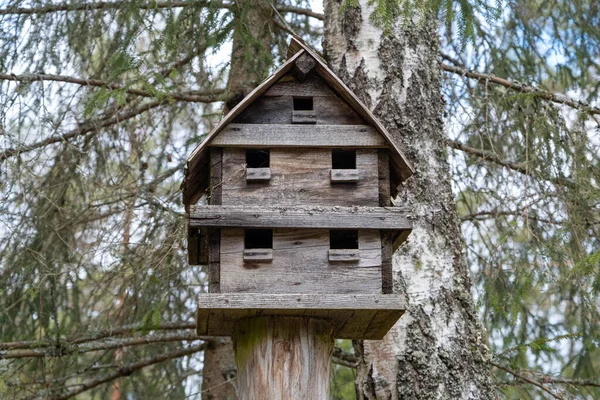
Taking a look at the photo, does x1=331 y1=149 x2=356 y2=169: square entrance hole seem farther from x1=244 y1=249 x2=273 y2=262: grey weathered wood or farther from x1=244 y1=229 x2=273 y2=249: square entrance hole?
x1=244 y1=249 x2=273 y2=262: grey weathered wood

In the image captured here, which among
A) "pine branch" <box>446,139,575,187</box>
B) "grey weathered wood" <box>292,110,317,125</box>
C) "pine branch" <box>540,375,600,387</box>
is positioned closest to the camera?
"grey weathered wood" <box>292,110,317,125</box>

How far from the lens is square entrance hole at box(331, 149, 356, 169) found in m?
3.25

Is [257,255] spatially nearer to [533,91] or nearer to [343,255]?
[343,255]

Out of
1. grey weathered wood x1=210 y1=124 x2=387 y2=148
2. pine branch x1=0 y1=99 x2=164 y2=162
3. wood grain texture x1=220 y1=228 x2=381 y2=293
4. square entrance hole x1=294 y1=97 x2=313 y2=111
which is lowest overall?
wood grain texture x1=220 y1=228 x2=381 y2=293

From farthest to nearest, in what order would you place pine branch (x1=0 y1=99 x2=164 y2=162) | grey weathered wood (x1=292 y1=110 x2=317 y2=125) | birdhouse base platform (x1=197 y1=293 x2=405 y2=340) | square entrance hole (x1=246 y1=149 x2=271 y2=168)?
pine branch (x1=0 y1=99 x2=164 y2=162) < square entrance hole (x1=246 y1=149 x2=271 y2=168) < grey weathered wood (x1=292 y1=110 x2=317 y2=125) < birdhouse base platform (x1=197 y1=293 x2=405 y2=340)

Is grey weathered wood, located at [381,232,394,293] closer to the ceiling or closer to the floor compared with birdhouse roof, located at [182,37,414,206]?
closer to the floor

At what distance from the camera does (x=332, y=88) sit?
10.8ft

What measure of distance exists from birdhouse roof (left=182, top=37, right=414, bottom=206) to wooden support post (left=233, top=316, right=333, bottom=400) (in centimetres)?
65

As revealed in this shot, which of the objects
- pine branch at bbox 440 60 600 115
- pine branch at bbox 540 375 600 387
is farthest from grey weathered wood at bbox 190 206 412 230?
pine branch at bbox 440 60 600 115

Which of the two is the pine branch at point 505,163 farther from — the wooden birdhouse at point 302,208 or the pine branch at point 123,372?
the pine branch at point 123,372

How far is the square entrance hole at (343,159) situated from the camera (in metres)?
3.25

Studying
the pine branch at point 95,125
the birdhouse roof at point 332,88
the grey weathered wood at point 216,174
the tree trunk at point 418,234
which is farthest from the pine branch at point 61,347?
the grey weathered wood at point 216,174

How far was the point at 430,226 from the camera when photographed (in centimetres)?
392

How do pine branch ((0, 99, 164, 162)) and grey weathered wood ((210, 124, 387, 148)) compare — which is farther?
pine branch ((0, 99, 164, 162))
